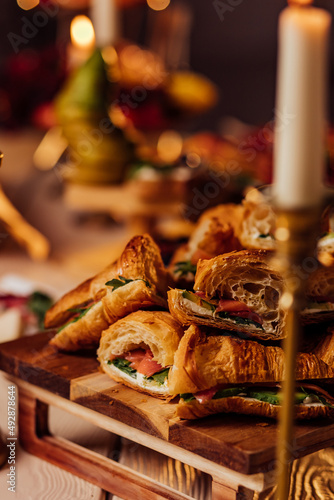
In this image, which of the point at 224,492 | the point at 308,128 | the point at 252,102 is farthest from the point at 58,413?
the point at 252,102

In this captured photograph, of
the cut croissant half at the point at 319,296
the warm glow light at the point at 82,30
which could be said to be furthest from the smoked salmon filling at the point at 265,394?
the warm glow light at the point at 82,30

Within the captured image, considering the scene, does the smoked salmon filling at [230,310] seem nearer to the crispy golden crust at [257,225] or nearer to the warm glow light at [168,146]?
the crispy golden crust at [257,225]

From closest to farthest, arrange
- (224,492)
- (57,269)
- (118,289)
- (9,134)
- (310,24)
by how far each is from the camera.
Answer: (310,24)
(224,492)
(118,289)
(57,269)
(9,134)

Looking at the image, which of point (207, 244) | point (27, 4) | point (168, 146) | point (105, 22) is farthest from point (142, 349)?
point (27, 4)

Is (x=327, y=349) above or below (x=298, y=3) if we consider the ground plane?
below

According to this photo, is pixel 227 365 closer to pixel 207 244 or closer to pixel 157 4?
pixel 207 244

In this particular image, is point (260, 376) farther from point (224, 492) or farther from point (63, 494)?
point (63, 494)

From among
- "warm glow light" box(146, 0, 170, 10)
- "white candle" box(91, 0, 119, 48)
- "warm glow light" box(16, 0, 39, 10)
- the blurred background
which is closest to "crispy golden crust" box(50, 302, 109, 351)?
the blurred background
